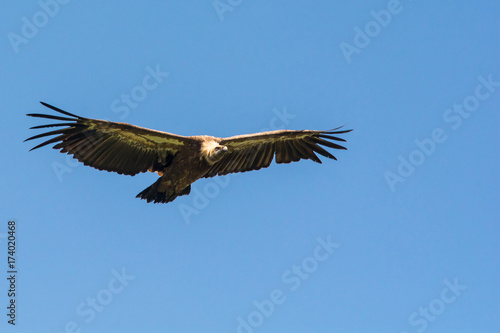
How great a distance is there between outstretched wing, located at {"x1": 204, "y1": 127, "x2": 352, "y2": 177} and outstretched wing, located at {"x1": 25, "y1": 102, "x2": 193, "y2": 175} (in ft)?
3.79

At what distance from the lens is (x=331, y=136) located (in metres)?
16.3

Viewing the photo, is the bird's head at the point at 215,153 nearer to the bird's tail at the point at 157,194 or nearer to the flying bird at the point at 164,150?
the flying bird at the point at 164,150

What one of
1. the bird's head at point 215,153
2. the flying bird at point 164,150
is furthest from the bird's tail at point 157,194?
the bird's head at point 215,153

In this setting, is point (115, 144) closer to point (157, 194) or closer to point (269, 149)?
point (157, 194)

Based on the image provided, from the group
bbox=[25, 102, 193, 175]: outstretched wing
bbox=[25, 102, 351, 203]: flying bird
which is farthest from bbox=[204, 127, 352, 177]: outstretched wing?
bbox=[25, 102, 193, 175]: outstretched wing

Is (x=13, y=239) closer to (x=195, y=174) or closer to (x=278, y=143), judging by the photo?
(x=195, y=174)

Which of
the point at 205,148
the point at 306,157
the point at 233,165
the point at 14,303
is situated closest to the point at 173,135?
the point at 205,148

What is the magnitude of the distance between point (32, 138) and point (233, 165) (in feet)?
13.8

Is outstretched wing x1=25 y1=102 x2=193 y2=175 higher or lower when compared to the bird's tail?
higher

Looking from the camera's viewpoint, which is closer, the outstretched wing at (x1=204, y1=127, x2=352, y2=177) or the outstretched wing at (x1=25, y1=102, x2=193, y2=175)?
the outstretched wing at (x1=25, y1=102, x2=193, y2=175)

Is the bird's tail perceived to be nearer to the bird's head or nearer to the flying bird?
the flying bird

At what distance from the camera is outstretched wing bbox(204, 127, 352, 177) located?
15.9 m

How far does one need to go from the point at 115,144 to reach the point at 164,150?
96 cm

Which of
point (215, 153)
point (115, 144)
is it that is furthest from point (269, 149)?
point (115, 144)
